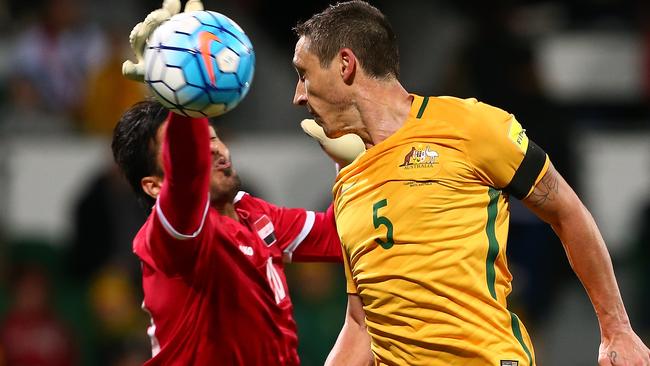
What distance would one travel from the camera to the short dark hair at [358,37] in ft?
13.0

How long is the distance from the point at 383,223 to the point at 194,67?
2.63 ft

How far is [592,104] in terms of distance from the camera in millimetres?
9906

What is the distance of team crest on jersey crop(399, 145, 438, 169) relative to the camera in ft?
12.5

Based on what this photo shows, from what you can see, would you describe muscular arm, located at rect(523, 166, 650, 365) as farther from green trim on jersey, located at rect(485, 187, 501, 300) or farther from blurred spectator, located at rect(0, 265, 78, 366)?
blurred spectator, located at rect(0, 265, 78, 366)

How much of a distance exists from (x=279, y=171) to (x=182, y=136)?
17.9 ft

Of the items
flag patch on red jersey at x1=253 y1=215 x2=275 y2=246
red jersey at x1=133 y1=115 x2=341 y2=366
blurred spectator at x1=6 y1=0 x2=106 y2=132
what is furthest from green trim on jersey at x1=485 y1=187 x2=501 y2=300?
blurred spectator at x1=6 y1=0 x2=106 y2=132

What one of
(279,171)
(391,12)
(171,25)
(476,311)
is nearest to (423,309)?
(476,311)

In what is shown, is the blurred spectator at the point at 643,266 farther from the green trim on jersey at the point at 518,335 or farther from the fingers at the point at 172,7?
the fingers at the point at 172,7

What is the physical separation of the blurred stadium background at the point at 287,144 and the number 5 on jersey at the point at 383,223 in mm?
4083

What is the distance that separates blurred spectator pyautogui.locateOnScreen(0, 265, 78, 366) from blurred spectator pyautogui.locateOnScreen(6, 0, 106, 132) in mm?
1577

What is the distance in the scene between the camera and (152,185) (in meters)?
4.50

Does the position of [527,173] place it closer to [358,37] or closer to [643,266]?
[358,37]

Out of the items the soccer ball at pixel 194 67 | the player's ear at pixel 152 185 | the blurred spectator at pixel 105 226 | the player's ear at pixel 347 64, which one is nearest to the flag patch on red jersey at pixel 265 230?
the player's ear at pixel 152 185

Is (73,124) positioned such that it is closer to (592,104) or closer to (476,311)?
(592,104)
